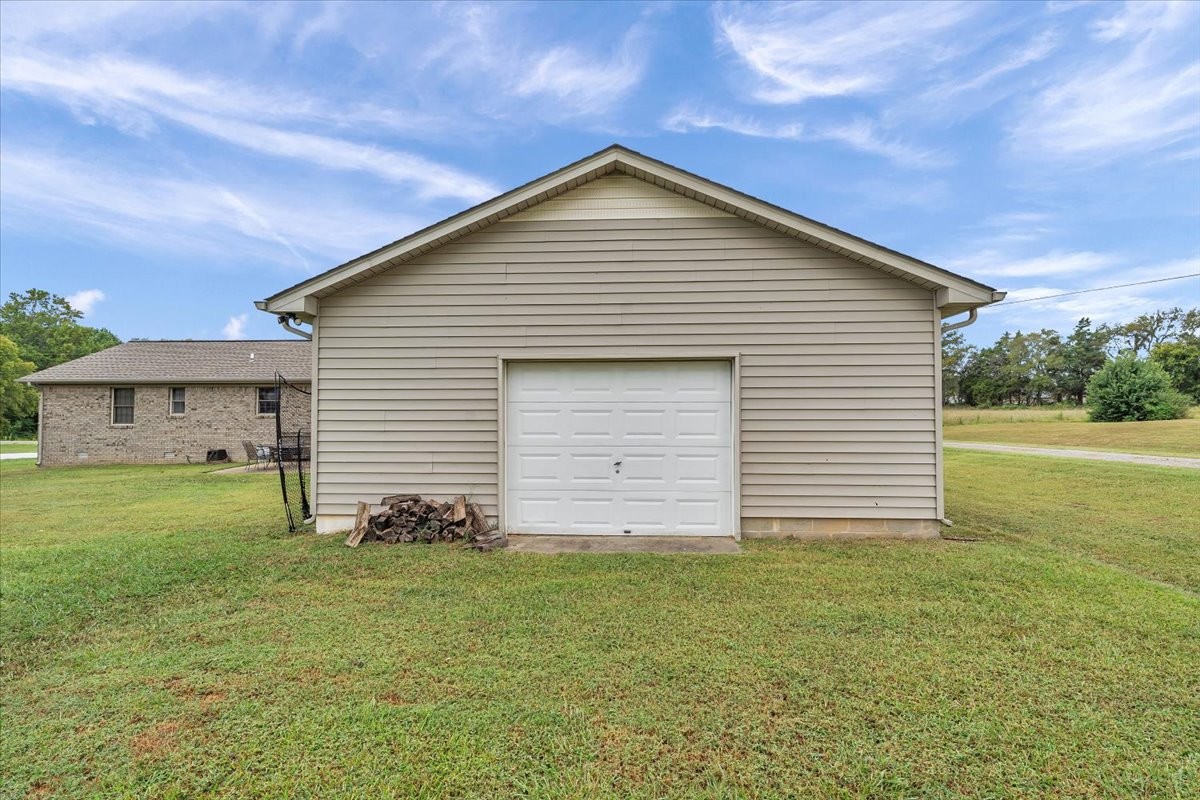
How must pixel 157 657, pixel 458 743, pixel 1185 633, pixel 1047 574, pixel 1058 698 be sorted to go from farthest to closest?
pixel 1047 574 → pixel 1185 633 → pixel 157 657 → pixel 1058 698 → pixel 458 743

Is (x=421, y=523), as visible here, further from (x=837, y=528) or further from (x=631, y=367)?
(x=837, y=528)

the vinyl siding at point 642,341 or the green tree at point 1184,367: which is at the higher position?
the green tree at point 1184,367

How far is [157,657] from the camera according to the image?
321cm

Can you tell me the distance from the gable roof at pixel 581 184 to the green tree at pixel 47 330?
50.8m

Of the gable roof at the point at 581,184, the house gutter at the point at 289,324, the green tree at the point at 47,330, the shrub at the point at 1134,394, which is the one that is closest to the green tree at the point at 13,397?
the green tree at the point at 47,330

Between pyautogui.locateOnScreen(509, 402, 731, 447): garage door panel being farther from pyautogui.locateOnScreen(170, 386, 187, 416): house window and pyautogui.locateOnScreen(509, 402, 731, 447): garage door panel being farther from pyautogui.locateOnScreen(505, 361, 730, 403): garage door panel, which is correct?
pyautogui.locateOnScreen(170, 386, 187, 416): house window

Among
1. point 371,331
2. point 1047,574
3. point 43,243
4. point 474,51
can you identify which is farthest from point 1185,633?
point 43,243

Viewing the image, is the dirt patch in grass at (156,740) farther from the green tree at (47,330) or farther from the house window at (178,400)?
the green tree at (47,330)

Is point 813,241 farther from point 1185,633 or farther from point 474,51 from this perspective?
point 474,51

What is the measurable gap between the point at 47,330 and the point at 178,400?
45428 millimetres

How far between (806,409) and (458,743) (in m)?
5.06

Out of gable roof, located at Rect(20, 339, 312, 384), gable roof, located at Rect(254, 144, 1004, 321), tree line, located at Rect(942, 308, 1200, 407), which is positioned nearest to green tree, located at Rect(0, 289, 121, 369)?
gable roof, located at Rect(20, 339, 312, 384)

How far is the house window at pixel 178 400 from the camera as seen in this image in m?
15.5

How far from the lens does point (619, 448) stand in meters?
6.18
